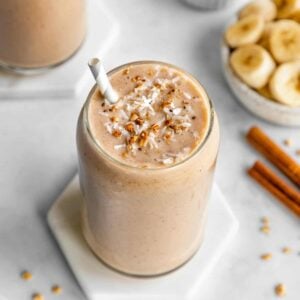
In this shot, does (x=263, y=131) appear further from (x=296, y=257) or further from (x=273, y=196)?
(x=296, y=257)

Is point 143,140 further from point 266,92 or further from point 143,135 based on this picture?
point 266,92

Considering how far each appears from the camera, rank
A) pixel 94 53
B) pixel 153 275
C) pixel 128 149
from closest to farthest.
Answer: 1. pixel 128 149
2. pixel 153 275
3. pixel 94 53

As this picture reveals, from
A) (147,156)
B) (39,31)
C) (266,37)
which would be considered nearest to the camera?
(147,156)

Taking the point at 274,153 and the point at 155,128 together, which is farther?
the point at 274,153

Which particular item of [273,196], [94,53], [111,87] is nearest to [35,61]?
[94,53]

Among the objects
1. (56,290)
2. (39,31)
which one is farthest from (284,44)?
(56,290)

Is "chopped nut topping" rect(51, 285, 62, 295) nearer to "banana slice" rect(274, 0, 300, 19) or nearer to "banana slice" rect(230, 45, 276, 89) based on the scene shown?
"banana slice" rect(230, 45, 276, 89)
